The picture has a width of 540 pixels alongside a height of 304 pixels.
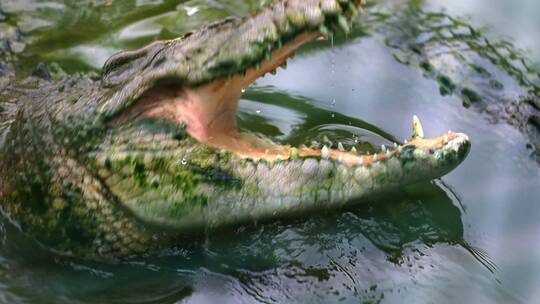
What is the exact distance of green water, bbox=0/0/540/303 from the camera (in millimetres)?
3104

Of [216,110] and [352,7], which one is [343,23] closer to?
[352,7]

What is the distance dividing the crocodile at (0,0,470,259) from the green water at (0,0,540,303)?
14 centimetres

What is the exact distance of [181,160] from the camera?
10.1 ft

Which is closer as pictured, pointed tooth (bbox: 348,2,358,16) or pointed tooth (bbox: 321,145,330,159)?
pointed tooth (bbox: 348,2,358,16)

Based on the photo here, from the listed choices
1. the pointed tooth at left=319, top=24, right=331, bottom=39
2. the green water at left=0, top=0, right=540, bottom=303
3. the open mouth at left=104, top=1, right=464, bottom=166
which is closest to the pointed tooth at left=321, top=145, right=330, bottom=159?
the open mouth at left=104, top=1, right=464, bottom=166

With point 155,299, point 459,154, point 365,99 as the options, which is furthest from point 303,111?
point 155,299

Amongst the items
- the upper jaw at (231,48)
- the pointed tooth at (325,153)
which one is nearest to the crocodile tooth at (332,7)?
the upper jaw at (231,48)

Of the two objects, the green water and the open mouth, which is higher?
the open mouth

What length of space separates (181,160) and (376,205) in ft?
2.88

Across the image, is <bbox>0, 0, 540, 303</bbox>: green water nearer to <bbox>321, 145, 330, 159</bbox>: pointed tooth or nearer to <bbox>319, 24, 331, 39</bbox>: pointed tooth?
<bbox>321, 145, 330, 159</bbox>: pointed tooth

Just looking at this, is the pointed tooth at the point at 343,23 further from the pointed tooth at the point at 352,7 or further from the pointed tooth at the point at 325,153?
the pointed tooth at the point at 325,153

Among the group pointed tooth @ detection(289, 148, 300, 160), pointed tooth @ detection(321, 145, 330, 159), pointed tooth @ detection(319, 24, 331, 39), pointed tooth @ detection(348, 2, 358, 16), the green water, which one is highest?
pointed tooth @ detection(348, 2, 358, 16)

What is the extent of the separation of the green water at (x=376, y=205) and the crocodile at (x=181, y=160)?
0.14m

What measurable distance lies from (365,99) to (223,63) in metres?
1.49
